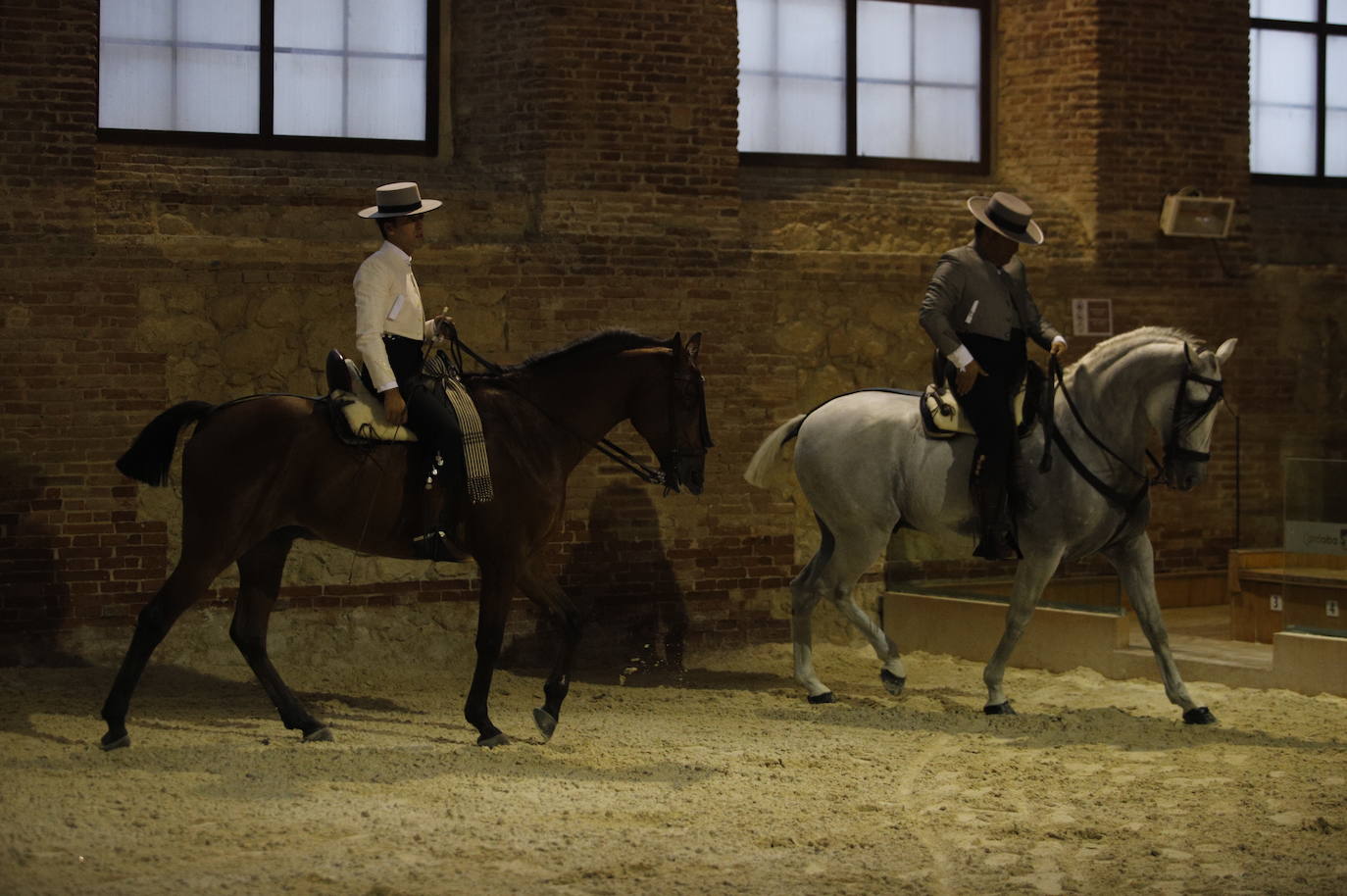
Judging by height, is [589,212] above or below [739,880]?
above

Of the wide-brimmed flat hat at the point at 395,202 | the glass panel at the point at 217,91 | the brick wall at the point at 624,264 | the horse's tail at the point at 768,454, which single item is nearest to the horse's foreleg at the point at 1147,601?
the horse's tail at the point at 768,454

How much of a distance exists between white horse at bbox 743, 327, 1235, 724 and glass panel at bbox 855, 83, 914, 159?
3424 mm

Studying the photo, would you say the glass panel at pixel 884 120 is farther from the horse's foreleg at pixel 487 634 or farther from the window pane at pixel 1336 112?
the horse's foreleg at pixel 487 634

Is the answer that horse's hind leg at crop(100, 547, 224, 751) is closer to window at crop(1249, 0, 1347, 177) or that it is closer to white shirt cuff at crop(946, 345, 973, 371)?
white shirt cuff at crop(946, 345, 973, 371)

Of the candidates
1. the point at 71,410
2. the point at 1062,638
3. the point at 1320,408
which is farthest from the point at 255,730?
the point at 1320,408

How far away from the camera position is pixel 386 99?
10719 mm

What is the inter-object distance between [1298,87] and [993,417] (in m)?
6.67

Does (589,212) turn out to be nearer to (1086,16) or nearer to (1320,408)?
(1086,16)

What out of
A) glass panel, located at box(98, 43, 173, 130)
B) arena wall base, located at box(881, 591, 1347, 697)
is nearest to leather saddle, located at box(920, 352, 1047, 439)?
arena wall base, located at box(881, 591, 1347, 697)

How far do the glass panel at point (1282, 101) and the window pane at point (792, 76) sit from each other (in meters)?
3.67

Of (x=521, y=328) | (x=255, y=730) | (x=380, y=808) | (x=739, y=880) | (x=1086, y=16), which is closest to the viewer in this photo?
(x=739, y=880)

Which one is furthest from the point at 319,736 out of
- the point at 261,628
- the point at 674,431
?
the point at 674,431

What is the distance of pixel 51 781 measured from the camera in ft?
21.4

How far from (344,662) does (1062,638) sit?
4.36m
